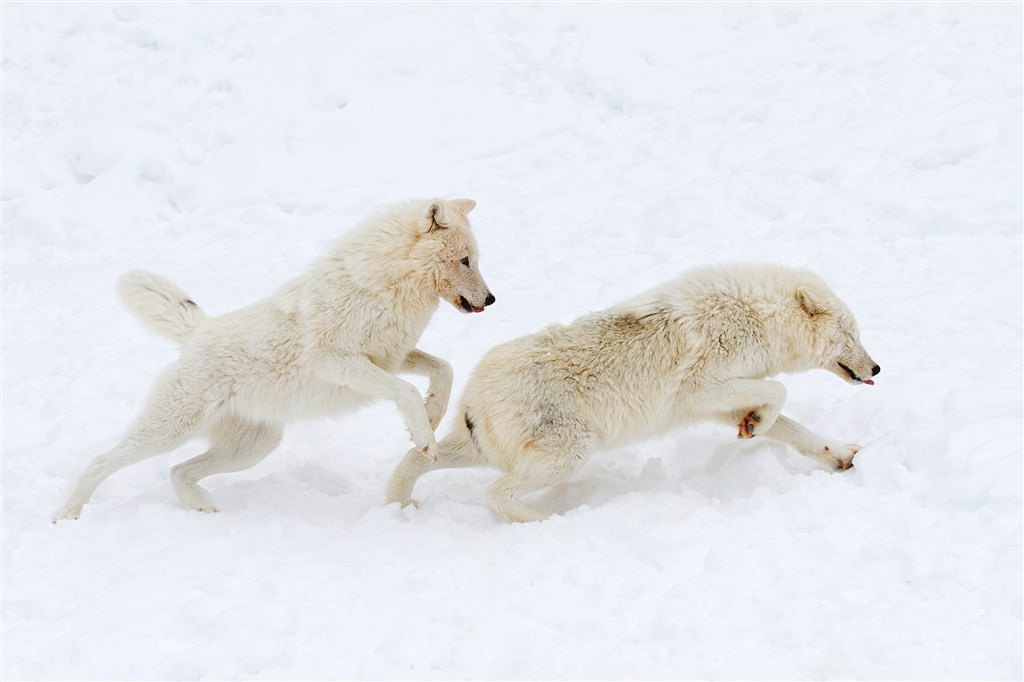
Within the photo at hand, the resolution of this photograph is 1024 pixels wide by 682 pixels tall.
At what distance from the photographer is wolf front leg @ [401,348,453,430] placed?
679cm

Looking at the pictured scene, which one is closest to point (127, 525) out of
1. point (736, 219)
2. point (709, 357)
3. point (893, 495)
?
point (709, 357)

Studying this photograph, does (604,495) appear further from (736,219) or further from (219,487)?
(736,219)

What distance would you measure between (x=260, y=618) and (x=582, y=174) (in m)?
7.92

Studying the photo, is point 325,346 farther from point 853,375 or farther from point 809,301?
point 853,375

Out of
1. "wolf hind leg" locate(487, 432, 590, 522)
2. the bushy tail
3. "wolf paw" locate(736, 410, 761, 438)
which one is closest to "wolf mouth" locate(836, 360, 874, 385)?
"wolf paw" locate(736, 410, 761, 438)

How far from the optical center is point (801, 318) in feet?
21.1

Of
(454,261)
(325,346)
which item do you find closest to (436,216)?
(454,261)

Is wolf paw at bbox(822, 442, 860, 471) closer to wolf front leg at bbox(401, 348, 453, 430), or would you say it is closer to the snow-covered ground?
the snow-covered ground

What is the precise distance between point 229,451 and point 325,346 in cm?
120

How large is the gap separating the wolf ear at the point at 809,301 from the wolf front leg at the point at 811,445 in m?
0.74

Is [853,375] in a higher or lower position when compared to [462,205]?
lower

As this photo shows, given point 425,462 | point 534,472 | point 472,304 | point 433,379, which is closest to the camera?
point 534,472

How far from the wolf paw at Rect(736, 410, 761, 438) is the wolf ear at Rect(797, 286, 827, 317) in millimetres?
822

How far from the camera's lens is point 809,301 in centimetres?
643
